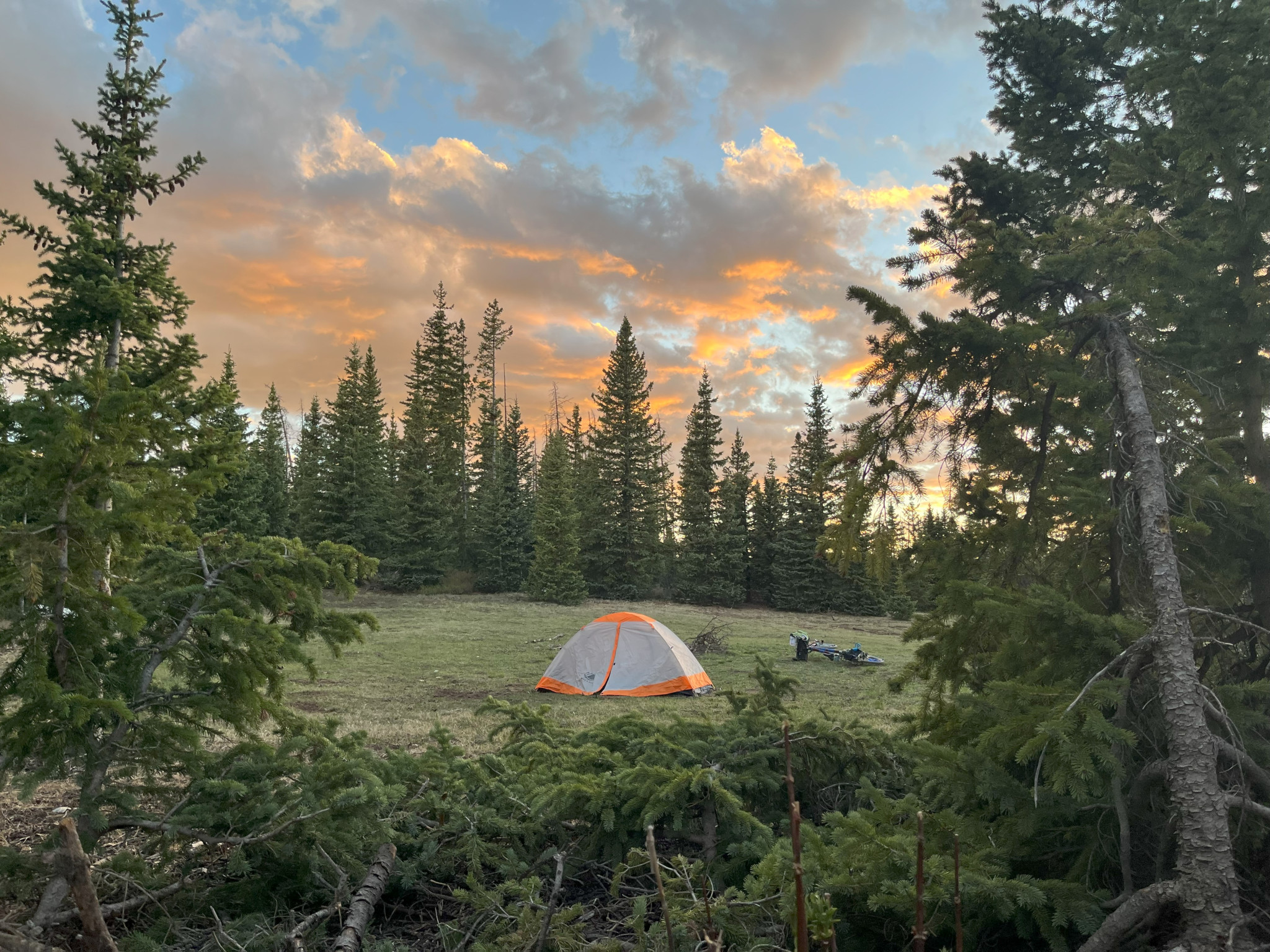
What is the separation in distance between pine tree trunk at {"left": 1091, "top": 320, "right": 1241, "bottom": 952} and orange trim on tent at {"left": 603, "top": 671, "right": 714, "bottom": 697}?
31.6 feet

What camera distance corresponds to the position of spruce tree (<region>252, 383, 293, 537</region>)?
33.4 meters

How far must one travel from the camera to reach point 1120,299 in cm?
347

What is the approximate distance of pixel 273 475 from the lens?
35.0 meters

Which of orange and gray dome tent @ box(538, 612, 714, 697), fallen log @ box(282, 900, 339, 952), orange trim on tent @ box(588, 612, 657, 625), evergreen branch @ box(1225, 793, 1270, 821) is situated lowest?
orange and gray dome tent @ box(538, 612, 714, 697)

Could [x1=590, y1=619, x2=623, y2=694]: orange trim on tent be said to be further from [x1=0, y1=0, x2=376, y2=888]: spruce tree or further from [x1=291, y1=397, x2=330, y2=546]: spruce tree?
[x1=291, y1=397, x2=330, y2=546]: spruce tree

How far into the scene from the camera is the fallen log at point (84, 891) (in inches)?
64.6

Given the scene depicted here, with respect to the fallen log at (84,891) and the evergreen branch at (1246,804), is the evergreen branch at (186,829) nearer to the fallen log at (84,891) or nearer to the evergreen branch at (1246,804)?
the fallen log at (84,891)

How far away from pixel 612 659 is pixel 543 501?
2242 cm

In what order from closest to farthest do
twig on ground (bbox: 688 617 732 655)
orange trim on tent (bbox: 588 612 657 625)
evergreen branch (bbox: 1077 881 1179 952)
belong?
evergreen branch (bbox: 1077 881 1179 952) < orange trim on tent (bbox: 588 612 657 625) < twig on ground (bbox: 688 617 732 655)


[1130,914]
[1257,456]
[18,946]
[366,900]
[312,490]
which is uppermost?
[312,490]

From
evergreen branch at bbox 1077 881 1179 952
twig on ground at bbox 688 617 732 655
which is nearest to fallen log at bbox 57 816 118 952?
evergreen branch at bbox 1077 881 1179 952

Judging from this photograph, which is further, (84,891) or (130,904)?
(130,904)

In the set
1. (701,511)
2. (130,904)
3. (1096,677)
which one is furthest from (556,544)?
(1096,677)

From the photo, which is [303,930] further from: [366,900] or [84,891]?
[84,891]
